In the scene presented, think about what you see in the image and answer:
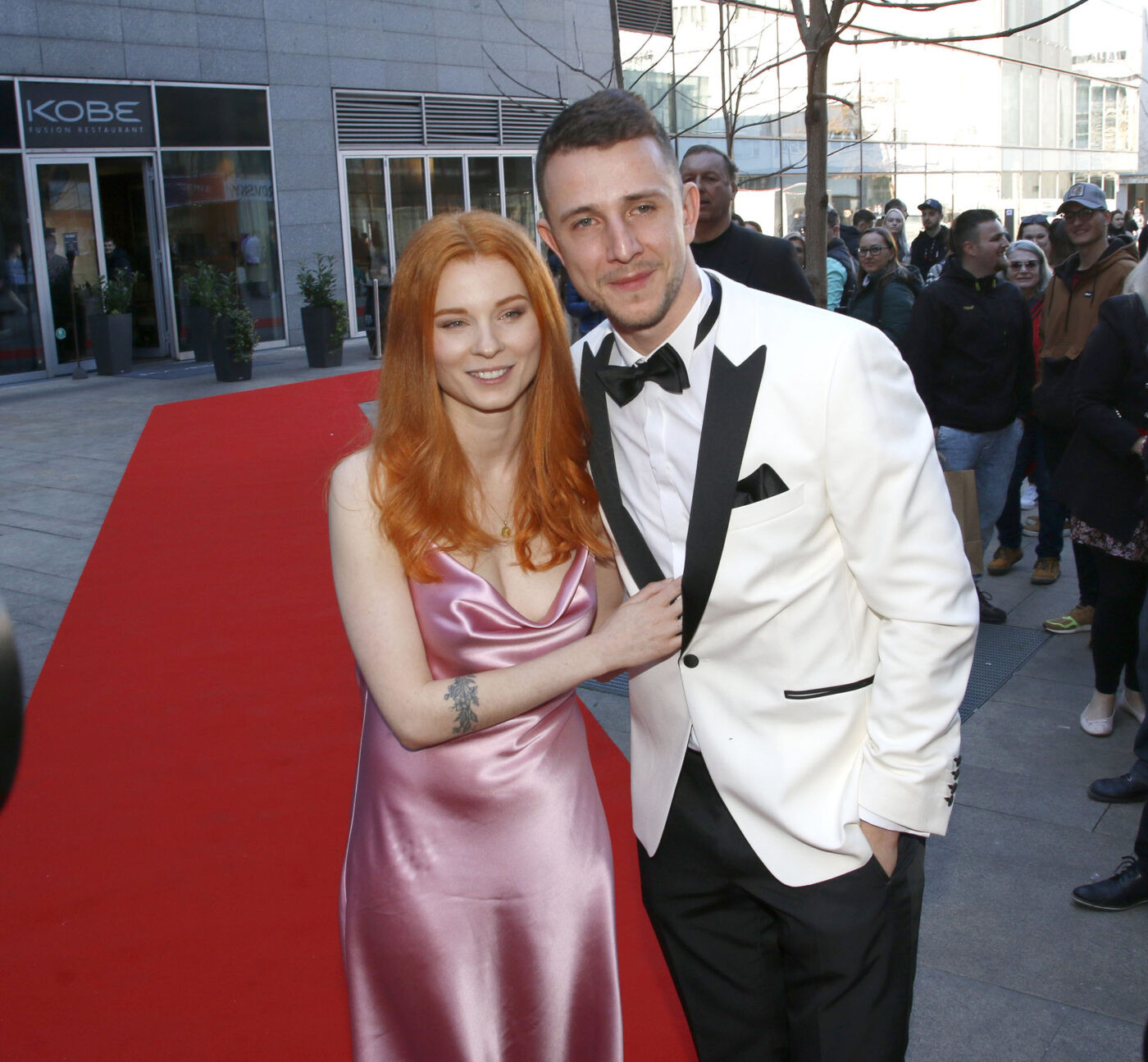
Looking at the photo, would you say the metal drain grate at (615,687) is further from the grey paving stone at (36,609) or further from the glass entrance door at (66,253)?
the glass entrance door at (66,253)

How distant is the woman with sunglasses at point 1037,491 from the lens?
256 inches

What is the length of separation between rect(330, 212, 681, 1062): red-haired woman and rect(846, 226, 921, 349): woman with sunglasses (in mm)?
5177

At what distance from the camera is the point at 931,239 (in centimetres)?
1232

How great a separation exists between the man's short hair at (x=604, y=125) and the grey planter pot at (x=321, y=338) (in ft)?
45.5

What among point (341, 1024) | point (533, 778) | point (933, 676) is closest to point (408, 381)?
point (533, 778)

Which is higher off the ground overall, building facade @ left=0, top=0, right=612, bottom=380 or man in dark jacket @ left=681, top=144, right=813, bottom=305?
building facade @ left=0, top=0, right=612, bottom=380

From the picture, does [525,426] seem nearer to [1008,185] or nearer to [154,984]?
[154,984]

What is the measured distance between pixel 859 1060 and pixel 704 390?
1159 millimetres

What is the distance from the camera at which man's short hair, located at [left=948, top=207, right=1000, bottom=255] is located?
580 centimetres

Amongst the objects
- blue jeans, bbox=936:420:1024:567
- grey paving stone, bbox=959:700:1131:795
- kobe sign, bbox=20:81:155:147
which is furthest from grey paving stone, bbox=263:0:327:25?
grey paving stone, bbox=959:700:1131:795

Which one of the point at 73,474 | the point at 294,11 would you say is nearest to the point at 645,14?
the point at 294,11

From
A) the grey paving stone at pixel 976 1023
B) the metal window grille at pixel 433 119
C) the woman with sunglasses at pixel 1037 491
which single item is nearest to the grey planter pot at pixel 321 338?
the metal window grille at pixel 433 119

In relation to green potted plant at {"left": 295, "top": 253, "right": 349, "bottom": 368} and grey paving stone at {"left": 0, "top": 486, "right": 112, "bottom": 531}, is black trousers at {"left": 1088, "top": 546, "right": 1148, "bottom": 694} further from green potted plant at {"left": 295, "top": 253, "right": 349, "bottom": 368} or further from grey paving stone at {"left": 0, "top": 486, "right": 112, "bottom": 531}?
green potted plant at {"left": 295, "top": 253, "right": 349, "bottom": 368}

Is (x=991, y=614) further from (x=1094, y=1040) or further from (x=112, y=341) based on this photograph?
(x=112, y=341)
